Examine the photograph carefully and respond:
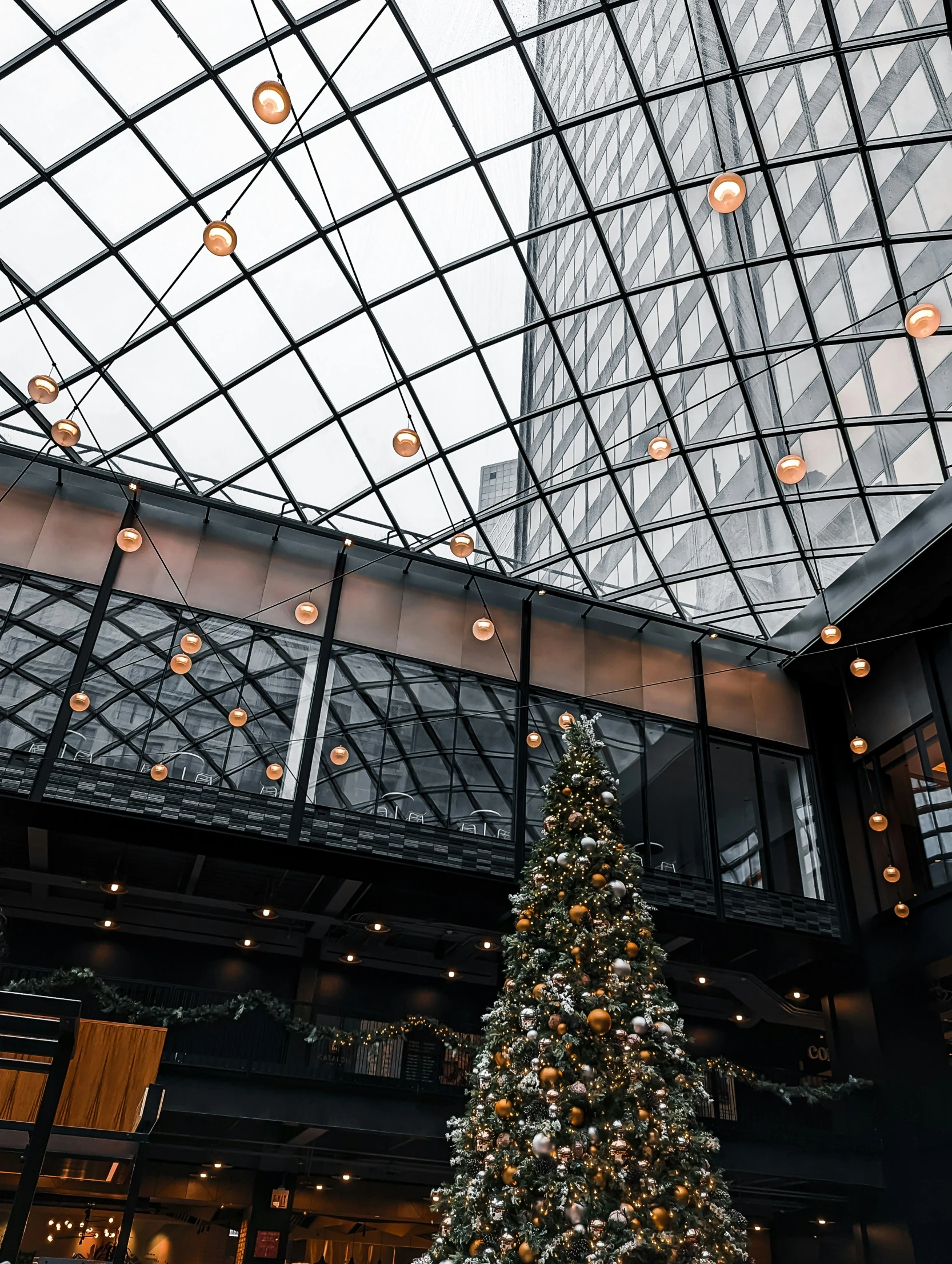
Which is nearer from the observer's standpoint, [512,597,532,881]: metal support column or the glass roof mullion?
the glass roof mullion

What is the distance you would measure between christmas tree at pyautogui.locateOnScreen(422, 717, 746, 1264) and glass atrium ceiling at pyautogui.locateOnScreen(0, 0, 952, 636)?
42.6ft

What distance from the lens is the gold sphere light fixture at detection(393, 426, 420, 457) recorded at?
51.0ft

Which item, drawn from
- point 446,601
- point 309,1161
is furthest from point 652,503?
point 309,1161

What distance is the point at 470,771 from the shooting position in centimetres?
2236

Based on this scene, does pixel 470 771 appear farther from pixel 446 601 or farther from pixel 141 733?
pixel 141 733

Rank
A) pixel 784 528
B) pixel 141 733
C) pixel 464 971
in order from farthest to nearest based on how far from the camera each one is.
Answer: pixel 464 971 → pixel 784 528 → pixel 141 733

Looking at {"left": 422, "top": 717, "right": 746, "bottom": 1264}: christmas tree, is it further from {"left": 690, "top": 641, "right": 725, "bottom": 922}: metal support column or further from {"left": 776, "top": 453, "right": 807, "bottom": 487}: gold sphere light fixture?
{"left": 690, "top": 641, "right": 725, "bottom": 922}: metal support column

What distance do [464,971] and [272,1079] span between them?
1085 centimetres

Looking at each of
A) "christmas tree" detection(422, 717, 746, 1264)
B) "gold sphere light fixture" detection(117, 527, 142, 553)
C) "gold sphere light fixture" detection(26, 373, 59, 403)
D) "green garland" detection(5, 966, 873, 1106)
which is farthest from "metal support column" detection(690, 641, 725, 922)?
"gold sphere light fixture" detection(26, 373, 59, 403)

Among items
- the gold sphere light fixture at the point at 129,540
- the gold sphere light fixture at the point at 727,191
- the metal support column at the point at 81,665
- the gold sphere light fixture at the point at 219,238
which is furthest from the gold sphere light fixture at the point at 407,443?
the metal support column at the point at 81,665

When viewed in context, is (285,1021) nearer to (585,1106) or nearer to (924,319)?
(585,1106)

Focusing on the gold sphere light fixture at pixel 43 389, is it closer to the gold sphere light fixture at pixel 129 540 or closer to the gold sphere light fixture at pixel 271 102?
the gold sphere light fixture at pixel 129 540

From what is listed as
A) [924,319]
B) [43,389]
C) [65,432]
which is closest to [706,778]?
[924,319]

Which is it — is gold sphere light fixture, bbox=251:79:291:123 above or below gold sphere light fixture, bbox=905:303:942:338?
above
